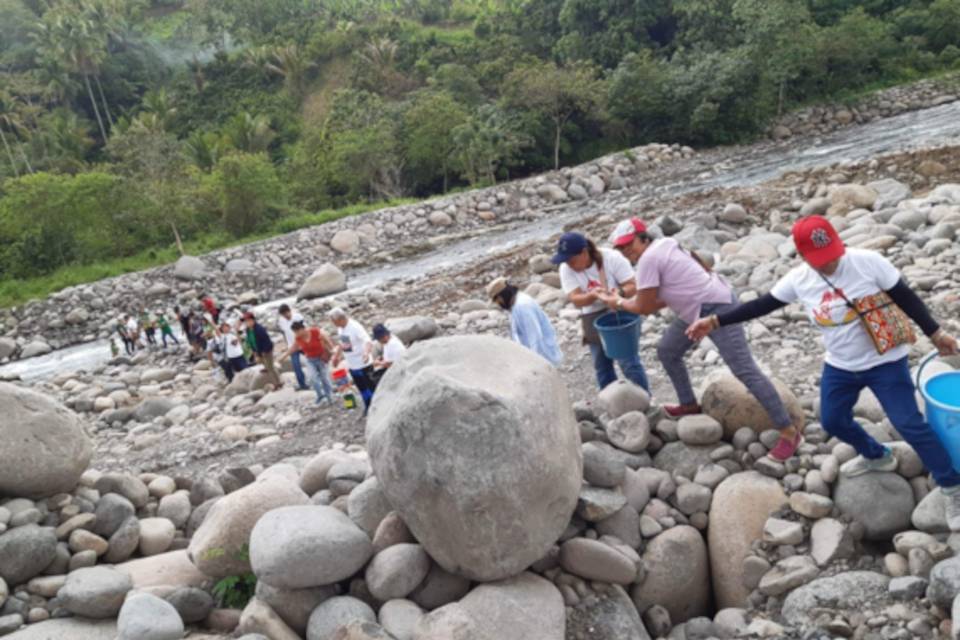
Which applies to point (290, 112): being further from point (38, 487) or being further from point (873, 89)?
point (38, 487)

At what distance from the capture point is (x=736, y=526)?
17.2 feet

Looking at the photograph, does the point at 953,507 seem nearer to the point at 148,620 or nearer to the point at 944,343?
the point at 944,343

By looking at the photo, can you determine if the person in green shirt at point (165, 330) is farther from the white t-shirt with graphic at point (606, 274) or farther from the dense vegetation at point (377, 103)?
the white t-shirt with graphic at point (606, 274)

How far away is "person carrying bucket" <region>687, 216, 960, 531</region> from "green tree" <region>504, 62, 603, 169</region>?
34170 mm

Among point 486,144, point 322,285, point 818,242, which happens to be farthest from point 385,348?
point 486,144

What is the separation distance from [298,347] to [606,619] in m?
7.26

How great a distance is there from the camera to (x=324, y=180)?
3716 cm

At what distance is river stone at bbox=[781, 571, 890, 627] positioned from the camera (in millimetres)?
4406

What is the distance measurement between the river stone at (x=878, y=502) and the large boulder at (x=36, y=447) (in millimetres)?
5937

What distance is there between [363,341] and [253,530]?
4.48 m

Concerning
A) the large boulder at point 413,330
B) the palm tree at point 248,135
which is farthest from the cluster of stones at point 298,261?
the palm tree at point 248,135

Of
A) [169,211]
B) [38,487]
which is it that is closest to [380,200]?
[169,211]

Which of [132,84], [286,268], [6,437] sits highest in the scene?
[132,84]

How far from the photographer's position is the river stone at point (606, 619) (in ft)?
15.2
